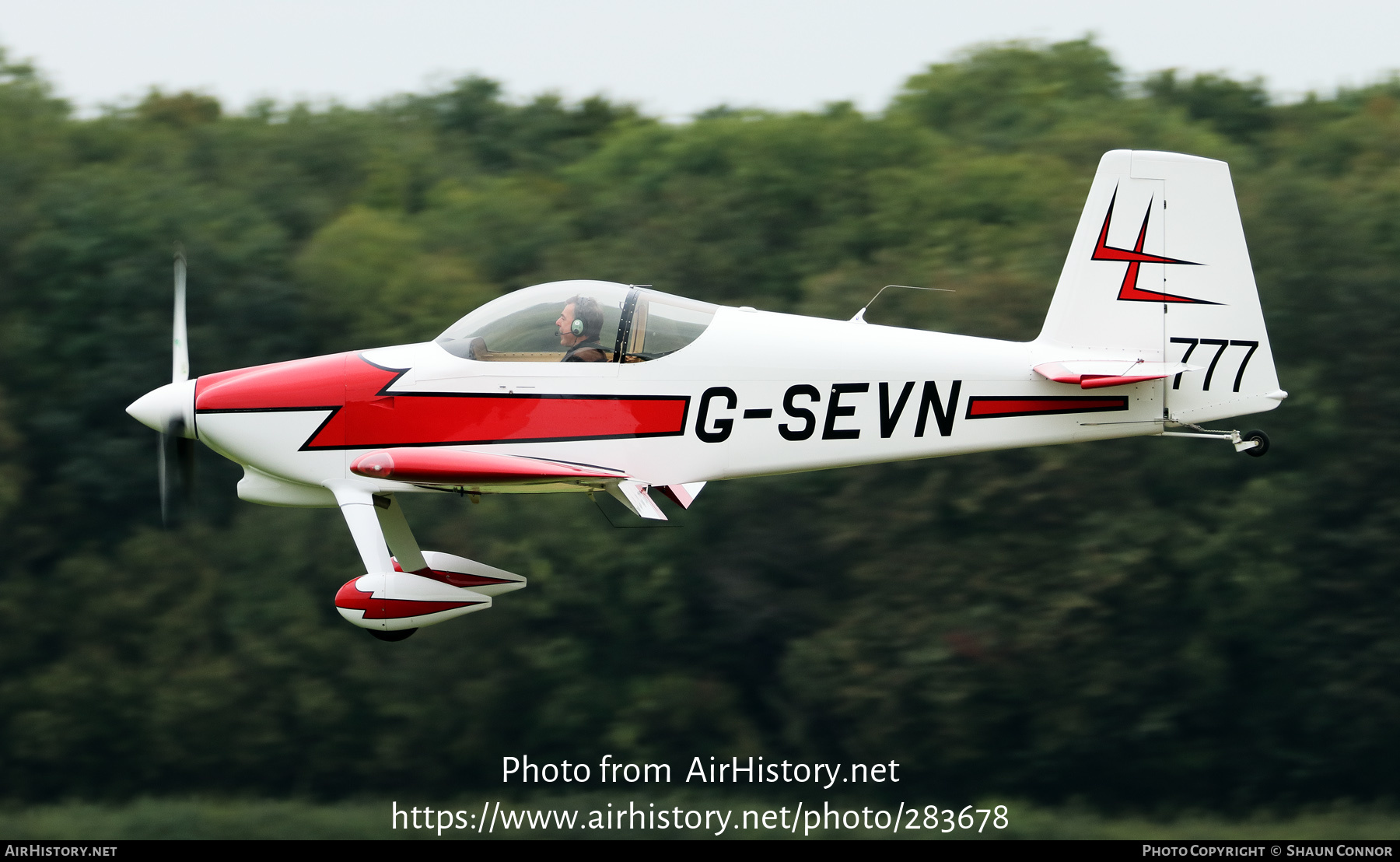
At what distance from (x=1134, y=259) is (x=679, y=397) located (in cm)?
314

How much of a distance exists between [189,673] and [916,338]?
20516 millimetres

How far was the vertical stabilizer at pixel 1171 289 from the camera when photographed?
9.49 m

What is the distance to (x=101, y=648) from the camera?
26938mm

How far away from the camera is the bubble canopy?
30.9 ft

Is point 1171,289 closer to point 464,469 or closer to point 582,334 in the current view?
point 582,334

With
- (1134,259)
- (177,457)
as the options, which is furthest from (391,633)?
(1134,259)

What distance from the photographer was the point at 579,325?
30.9ft

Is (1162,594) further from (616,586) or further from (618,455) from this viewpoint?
(618,455)

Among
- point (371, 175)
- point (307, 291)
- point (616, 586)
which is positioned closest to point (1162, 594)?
point (616, 586)

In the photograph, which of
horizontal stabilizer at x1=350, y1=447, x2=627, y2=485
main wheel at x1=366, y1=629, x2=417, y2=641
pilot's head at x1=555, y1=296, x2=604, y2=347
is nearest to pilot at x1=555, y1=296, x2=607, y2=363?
pilot's head at x1=555, y1=296, x2=604, y2=347

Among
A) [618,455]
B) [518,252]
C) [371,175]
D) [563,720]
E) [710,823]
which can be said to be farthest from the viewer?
[371,175]

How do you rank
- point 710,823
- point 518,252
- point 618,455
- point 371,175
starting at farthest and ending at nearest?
point 371,175
point 518,252
point 710,823
point 618,455

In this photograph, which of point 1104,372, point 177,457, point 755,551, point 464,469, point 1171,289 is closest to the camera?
point 464,469

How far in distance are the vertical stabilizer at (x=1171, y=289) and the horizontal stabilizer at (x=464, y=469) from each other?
10.5 feet
